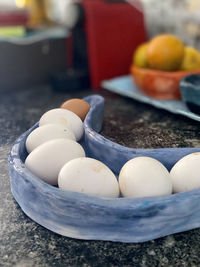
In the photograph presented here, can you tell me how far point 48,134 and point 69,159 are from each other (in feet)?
0.30

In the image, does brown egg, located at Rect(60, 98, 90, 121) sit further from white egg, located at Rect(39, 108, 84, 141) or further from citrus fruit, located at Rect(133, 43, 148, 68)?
citrus fruit, located at Rect(133, 43, 148, 68)

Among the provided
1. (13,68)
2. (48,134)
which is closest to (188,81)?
(48,134)

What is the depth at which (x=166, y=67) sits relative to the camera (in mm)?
1022

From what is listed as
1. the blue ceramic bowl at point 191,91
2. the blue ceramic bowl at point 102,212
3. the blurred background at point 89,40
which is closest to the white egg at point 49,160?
the blue ceramic bowl at point 102,212

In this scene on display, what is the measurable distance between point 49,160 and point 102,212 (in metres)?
0.14

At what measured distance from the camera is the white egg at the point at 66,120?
713 millimetres

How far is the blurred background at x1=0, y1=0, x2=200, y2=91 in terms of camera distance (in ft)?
4.01

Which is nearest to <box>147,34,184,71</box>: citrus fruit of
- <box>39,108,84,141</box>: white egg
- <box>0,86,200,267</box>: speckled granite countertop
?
<box>0,86,200,267</box>: speckled granite countertop

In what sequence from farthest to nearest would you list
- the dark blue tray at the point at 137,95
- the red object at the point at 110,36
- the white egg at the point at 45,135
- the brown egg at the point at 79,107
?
the red object at the point at 110,36 < the dark blue tray at the point at 137,95 < the brown egg at the point at 79,107 < the white egg at the point at 45,135

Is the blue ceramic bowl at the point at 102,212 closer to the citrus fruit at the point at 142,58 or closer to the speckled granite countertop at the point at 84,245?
the speckled granite countertop at the point at 84,245

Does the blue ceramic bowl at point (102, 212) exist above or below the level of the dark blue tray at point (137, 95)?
above

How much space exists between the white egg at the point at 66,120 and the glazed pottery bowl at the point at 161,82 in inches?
14.7

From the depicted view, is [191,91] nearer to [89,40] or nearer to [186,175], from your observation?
[186,175]

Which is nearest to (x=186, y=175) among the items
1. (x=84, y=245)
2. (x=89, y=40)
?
(x=84, y=245)
